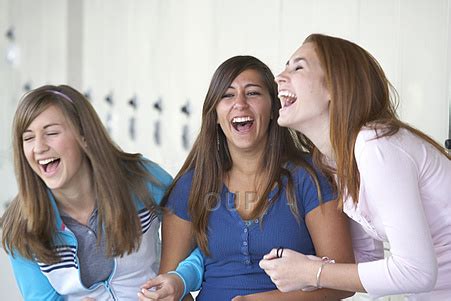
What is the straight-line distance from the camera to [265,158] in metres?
1.80

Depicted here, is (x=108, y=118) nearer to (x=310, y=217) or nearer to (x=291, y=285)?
(x=310, y=217)

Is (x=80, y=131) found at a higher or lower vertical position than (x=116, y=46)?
lower

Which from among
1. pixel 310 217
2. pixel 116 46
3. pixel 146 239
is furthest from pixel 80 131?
pixel 116 46

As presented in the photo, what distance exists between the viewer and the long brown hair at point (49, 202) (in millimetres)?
1745

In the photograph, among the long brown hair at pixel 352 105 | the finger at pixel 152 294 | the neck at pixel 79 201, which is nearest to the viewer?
the long brown hair at pixel 352 105

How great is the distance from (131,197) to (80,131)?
21cm

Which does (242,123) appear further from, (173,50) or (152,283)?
(173,50)

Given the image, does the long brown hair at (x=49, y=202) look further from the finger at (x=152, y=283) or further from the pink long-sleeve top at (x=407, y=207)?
the pink long-sleeve top at (x=407, y=207)

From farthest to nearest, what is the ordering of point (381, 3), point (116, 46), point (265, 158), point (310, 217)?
1. point (116, 46)
2. point (381, 3)
3. point (265, 158)
4. point (310, 217)

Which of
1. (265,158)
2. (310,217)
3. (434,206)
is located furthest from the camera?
(265,158)

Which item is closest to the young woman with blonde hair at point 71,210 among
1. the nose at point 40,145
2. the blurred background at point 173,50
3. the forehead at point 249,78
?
the nose at point 40,145

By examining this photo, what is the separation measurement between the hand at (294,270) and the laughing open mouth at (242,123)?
0.43 meters

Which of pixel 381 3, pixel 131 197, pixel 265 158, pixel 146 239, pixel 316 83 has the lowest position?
pixel 146 239

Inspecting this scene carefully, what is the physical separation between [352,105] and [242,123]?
1.48 feet
